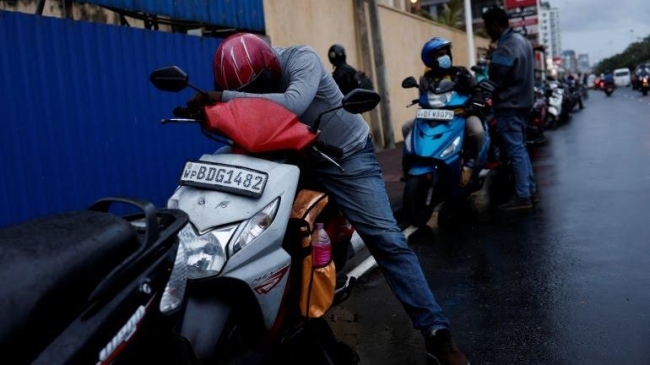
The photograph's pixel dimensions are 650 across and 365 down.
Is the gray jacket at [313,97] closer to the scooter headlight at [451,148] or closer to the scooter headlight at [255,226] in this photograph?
the scooter headlight at [255,226]

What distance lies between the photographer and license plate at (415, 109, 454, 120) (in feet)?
22.1

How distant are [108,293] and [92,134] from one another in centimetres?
497

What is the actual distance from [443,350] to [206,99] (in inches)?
59.4

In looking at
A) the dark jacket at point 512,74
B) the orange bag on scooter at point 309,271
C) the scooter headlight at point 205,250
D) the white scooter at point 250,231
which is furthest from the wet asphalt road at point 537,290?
the scooter headlight at point 205,250

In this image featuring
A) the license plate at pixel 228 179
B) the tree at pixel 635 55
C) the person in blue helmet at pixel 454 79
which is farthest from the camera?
the tree at pixel 635 55

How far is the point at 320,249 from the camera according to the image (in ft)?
9.58

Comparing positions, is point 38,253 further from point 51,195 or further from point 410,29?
point 410,29

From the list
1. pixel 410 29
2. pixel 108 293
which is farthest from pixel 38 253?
pixel 410 29

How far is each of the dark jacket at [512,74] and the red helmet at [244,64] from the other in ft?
15.2

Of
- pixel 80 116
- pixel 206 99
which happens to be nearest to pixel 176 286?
pixel 206 99

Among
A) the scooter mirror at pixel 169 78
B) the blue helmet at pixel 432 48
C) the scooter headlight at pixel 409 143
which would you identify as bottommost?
the scooter headlight at pixel 409 143

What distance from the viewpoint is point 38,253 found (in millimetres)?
1735

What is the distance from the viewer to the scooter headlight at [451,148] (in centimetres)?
652

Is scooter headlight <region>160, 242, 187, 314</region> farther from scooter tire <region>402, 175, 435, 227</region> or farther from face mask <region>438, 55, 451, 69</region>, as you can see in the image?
face mask <region>438, 55, 451, 69</region>
